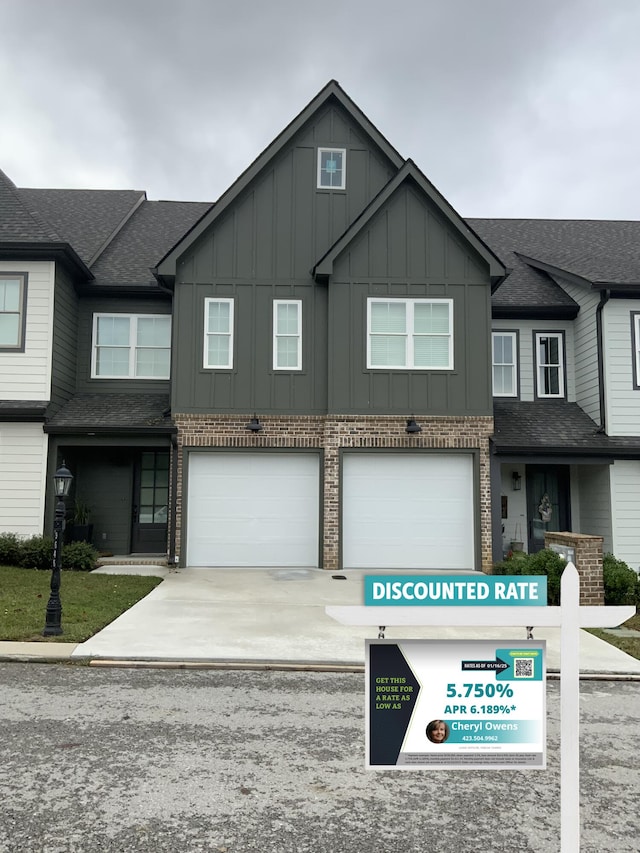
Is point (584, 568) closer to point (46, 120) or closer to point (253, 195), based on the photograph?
point (253, 195)

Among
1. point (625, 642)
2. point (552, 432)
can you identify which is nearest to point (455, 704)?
point (625, 642)

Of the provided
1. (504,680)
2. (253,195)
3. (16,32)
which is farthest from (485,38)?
(504,680)

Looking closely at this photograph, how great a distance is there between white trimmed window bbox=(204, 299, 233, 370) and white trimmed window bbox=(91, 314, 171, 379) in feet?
6.75

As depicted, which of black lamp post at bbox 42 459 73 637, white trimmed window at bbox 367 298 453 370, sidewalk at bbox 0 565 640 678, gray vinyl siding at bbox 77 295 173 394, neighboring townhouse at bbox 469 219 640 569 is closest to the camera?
sidewalk at bbox 0 565 640 678

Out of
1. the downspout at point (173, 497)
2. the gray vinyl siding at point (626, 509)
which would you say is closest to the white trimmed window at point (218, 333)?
the downspout at point (173, 497)

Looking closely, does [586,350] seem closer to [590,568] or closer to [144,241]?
[590,568]

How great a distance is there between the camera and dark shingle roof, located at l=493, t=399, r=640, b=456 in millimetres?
14570

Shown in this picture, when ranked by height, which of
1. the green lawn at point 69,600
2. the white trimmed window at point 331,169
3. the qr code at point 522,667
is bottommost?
the green lawn at point 69,600

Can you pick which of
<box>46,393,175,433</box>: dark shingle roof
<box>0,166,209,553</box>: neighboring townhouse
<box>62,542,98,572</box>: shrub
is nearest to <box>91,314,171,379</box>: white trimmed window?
<box>0,166,209,553</box>: neighboring townhouse

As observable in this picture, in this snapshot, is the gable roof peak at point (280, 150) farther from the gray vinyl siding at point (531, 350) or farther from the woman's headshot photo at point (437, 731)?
the woman's headshot photo at point (437, 731)

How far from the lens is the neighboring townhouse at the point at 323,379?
1439 cm

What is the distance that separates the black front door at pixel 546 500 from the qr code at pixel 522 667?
47.5 ft

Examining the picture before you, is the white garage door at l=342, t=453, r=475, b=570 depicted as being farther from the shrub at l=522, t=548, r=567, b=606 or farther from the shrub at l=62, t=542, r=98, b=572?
the shrub at l=62, t=542, r=98, b=572

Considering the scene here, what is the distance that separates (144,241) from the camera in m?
18.6
